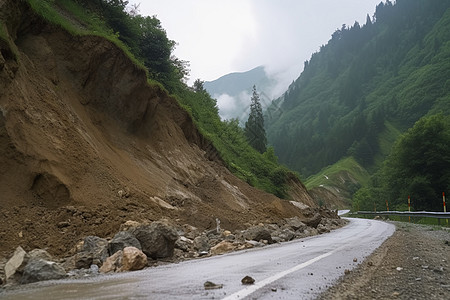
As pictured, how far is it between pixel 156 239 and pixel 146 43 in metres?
19.3

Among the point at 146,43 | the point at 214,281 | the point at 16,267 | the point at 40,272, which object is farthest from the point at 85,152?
the point at 146,43

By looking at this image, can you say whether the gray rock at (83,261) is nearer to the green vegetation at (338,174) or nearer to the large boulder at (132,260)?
the large boulder at (132,260)

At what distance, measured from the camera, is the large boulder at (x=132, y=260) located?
22.1ft

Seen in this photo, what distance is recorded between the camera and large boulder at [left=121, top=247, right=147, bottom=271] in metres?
6.73

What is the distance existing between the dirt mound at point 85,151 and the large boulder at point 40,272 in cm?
279

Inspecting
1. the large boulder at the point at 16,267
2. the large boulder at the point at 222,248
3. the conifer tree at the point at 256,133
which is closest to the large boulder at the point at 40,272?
the large boulder at the point at 16,267

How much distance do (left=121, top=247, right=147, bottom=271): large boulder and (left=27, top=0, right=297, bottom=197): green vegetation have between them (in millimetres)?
11575

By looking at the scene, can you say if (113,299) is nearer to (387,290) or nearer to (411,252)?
(387,290)

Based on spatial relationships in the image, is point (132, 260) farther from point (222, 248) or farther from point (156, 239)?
point (222, 248)

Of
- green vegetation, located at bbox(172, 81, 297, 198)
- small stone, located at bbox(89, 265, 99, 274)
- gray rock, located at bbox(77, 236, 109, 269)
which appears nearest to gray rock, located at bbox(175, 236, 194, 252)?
gray rock, located at bbox(77, 236, 109, 269)

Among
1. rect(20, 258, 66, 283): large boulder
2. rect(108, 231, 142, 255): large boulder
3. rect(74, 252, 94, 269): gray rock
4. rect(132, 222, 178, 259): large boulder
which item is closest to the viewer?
rect(20, 258, 66, 283): large boulder

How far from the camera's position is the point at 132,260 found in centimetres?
676

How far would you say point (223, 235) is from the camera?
12.8 metres

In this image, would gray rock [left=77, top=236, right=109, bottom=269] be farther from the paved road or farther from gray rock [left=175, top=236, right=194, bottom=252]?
gray rock [left=175, top=236, right=194, bottom=252]
